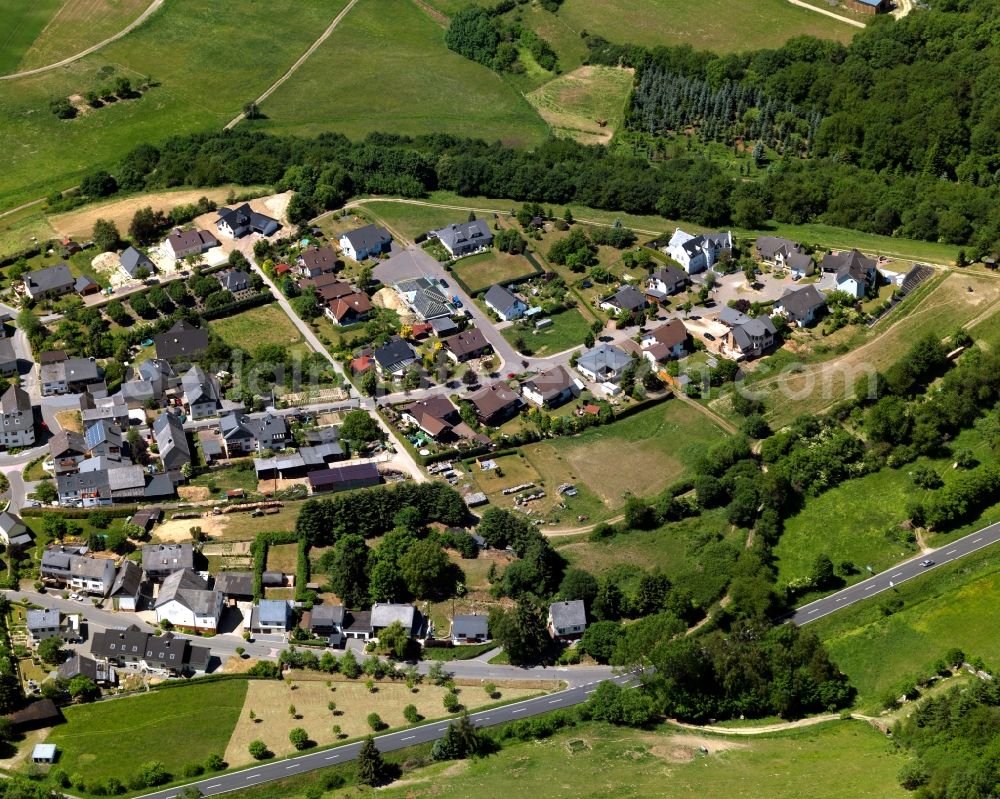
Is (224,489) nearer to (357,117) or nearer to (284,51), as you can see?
(357,117)

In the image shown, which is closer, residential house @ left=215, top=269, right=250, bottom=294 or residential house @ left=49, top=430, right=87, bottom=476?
residential house @ left=49, top=430, right=87, bottom=476

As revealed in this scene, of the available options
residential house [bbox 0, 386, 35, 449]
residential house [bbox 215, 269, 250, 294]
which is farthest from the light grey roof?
residential house [bbox 215, 269, 250, 294]

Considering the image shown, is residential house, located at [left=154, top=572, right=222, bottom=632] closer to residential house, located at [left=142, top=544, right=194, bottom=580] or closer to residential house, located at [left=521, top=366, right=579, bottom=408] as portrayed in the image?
residential house, located at [left=142, top=544, right=194, bottom=580]

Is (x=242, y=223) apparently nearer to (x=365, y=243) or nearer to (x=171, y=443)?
(x=365, y=243)

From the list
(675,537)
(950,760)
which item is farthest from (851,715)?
(675,537)

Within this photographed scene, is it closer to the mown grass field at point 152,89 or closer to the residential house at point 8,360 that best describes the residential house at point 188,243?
the residential house at point 8,360

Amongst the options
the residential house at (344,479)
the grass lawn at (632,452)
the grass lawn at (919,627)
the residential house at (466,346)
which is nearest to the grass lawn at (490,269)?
the residential house at (466,346)
